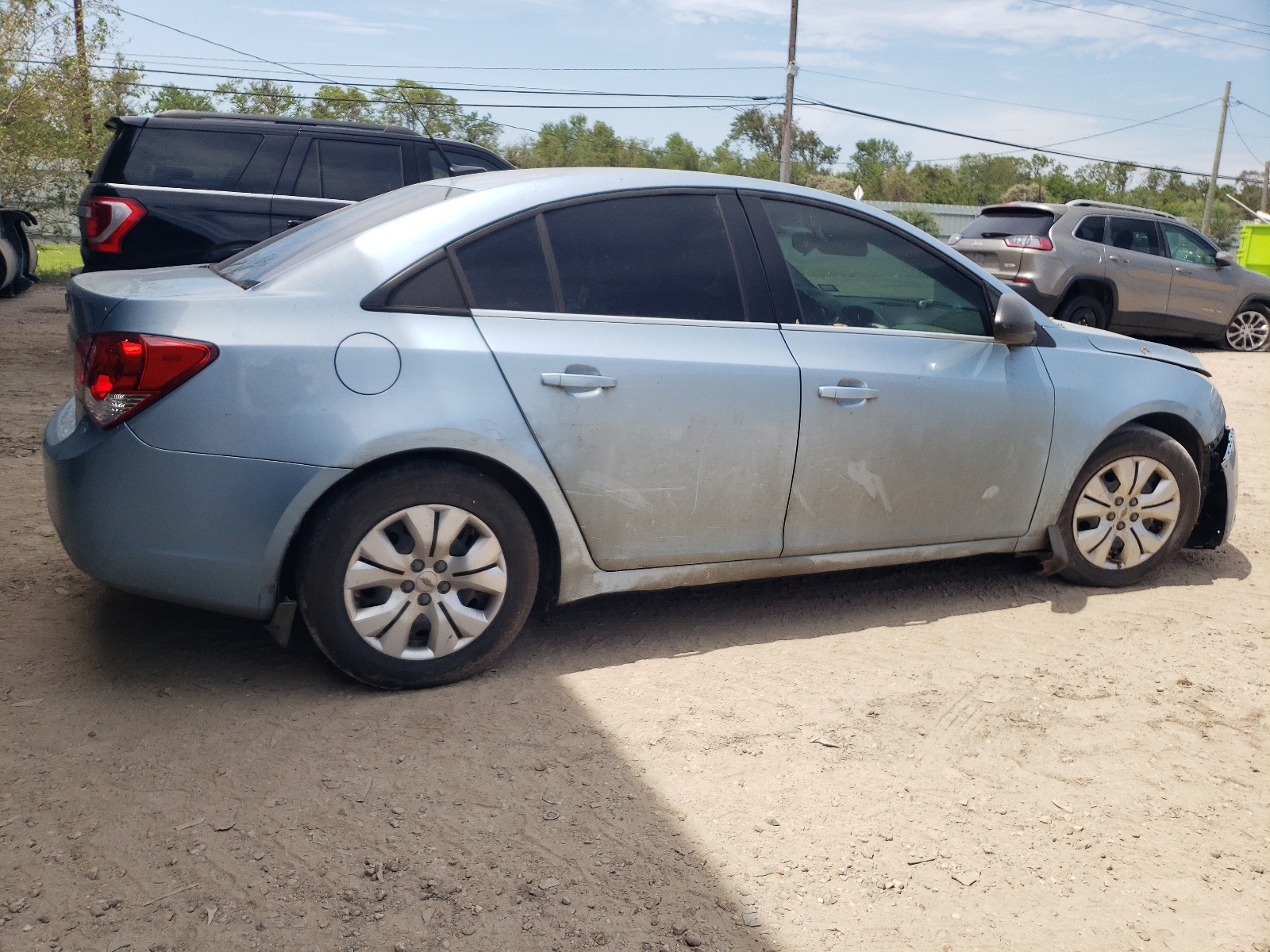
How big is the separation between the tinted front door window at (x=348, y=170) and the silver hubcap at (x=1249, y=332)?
38.2ft

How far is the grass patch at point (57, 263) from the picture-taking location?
59.6 feet

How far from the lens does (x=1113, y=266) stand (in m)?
13.4

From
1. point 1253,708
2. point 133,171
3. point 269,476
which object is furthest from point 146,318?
point 133,171

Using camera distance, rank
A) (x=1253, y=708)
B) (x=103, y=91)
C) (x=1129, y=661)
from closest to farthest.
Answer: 1. (x=1253, y=708)
2. (x=1129, y=661)
3. (x=103, y=91)

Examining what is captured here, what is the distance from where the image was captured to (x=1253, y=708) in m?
3.66

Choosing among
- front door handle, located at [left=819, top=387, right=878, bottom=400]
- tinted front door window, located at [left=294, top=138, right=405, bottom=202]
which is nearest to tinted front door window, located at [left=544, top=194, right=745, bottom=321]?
front door handle, located at [left=819, top=387, right=878, bottom=400]

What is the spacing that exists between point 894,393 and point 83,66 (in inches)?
702

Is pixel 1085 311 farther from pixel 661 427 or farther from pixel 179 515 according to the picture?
pixel 179 515

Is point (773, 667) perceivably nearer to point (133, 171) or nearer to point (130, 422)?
point (130, 422)

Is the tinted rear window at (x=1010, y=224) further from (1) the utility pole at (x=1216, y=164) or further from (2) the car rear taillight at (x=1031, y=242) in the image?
(1) the utility pole at (x=1216, y=164)

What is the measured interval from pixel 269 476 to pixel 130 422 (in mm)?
405

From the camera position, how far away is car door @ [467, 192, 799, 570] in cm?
351

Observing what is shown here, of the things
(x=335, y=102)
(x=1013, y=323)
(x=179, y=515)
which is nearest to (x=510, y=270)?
(x=179, y=515)

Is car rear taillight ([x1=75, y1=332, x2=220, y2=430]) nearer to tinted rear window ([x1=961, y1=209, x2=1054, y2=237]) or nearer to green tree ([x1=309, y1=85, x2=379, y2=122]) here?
tinted rear window ([x1=961, y1=209, x2=1054, y2=237])
